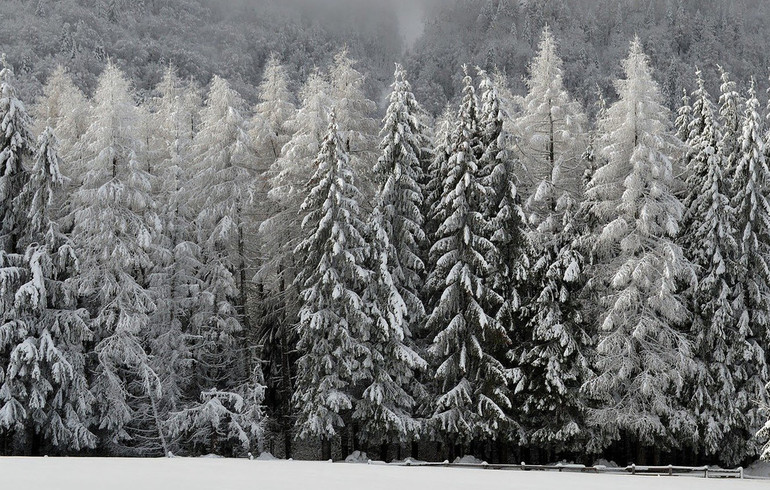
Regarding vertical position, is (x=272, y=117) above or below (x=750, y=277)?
above

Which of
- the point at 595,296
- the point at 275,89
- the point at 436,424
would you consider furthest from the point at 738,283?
the point at 275,89

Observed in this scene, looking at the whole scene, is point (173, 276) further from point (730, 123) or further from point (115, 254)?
point (730, 123)

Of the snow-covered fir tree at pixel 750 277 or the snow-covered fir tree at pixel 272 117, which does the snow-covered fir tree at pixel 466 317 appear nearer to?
the snow-covered fir tree at pixel 272 117

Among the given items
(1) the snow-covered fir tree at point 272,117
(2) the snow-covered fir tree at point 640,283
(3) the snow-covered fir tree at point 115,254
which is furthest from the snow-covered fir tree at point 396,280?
(3) the snow-covered fir tree at point 115,254

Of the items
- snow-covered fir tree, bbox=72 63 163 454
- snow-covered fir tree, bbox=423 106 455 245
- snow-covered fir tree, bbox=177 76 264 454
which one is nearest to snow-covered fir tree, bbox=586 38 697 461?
snow-covered fir tree, bbox=423 106 455 245

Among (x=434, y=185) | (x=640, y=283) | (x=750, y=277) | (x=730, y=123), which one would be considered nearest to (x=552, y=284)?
(x=640, y=283)

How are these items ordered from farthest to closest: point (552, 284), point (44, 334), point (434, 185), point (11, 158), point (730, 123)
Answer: point (730, 123) < point (434, 185) < point (552, 284) < point (11, 158) < point (44, 334)

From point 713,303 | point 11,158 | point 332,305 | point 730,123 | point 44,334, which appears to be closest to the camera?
point 44,334

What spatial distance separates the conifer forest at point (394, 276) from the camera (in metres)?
26.6

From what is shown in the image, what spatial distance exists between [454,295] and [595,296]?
5.85m

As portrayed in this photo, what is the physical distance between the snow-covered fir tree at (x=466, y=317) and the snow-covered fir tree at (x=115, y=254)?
1057 centimetres

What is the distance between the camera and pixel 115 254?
26.8 metres

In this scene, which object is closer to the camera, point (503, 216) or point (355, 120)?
point (503, 216)

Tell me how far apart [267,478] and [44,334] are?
46.4 feet
